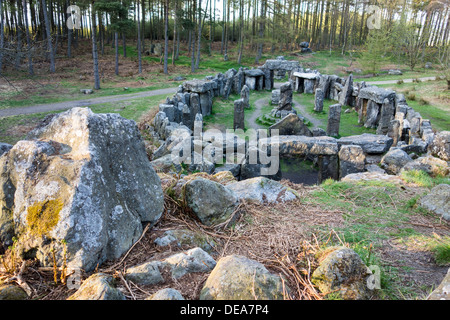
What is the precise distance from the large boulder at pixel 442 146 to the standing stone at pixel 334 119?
4795 mm

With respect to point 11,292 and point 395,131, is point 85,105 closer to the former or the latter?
point 395,131

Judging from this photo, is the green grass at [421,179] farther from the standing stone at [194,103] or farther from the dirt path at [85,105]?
the standing stone at [194,103]

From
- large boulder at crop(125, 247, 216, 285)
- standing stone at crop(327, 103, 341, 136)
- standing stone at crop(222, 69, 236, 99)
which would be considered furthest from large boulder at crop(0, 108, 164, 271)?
standing stone at crop(222, 69, 236, 99)

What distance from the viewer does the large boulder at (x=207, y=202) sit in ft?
12.9

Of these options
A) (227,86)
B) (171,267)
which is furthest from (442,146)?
(227,86)

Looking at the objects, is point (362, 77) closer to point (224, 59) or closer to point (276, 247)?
point (224, 59)

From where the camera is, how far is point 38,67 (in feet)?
93.1

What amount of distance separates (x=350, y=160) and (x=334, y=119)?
617 cm

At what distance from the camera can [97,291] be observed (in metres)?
2.28

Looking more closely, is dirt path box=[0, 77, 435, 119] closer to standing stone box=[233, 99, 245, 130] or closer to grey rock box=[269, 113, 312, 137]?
standing stone box=[233, 99, 245, 130]

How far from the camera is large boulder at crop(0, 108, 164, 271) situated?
2670mm

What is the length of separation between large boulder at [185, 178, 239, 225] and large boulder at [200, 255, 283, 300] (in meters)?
1.30

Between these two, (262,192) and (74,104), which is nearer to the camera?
(262,192)
